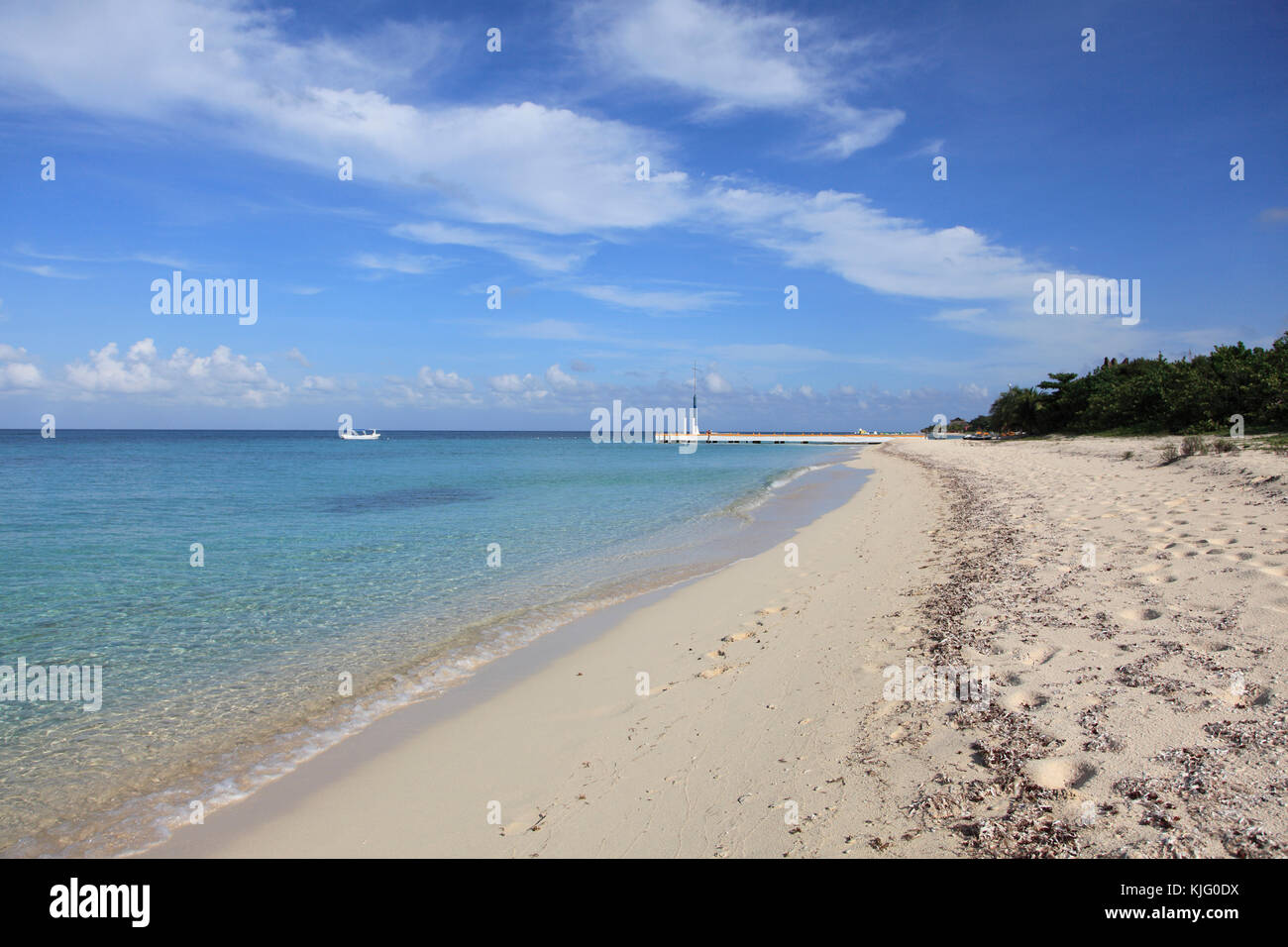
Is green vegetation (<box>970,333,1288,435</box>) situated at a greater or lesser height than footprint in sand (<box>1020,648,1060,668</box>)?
greater

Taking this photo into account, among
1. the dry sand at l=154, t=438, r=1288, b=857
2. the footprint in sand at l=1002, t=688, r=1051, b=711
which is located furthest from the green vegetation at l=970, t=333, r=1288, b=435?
the footprint in sand at l=1002, t=688, r=1051, b=711

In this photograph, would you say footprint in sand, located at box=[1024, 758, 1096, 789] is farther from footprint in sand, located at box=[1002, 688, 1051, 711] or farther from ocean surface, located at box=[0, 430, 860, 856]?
ocean surface, located at box=[0, 430, 860, 856]

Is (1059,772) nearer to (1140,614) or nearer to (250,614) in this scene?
(1140,614)

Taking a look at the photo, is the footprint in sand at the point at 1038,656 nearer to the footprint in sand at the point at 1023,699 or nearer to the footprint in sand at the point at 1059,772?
the footprint in sand at the point at 1023,699

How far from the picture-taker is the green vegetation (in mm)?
29109

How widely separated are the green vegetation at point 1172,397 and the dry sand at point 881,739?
18926mm

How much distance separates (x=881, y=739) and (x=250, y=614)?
9719 millimetres

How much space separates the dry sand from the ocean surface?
1.06 metres

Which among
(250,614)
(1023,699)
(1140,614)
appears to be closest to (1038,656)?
(1023,699)

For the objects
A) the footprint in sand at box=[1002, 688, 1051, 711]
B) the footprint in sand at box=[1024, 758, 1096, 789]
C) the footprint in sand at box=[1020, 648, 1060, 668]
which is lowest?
the footprint in sand at box=[1024, 758, 1096, 789]

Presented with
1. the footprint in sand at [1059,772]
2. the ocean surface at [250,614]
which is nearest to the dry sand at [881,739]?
the footprint in sand at [1059,772]

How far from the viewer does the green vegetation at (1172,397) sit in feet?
95.5

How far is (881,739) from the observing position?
467 cm

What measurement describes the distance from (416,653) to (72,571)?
374 inches
